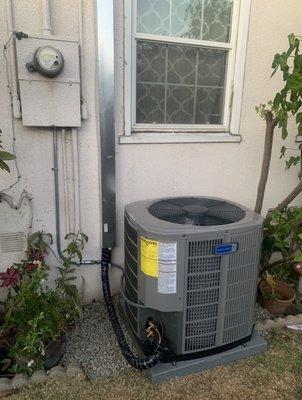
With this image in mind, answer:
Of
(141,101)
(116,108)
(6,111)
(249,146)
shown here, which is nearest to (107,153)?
(116,108)

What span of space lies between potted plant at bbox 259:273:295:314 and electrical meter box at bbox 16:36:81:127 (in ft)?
6.76

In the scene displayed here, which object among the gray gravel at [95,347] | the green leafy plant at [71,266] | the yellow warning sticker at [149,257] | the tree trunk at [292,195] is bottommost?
the gray gravel at [95,347]

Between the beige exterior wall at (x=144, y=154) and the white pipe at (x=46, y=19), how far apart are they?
5 cm

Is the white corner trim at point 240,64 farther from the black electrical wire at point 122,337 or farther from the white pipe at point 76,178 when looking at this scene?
the black electrical wire at point 122,337

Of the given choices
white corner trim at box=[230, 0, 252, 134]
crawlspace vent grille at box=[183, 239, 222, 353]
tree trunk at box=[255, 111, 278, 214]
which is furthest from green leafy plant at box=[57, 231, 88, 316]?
white corner trim at box=[230, 0, 252, 134]

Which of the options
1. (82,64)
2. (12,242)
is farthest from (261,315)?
(82,64)

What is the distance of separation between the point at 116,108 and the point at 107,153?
14.3 inches

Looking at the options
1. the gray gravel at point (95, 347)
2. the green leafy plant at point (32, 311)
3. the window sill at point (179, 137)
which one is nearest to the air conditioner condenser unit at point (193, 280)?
the gray gravel at point (95, 347)

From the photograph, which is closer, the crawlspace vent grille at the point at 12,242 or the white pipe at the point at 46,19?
the white pipe at the point at 46,19

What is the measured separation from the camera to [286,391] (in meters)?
1.83

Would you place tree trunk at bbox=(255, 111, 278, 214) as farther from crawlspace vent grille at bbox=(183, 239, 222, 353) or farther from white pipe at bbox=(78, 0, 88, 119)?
white pipe at bbox=(78, 0, 88, 119)

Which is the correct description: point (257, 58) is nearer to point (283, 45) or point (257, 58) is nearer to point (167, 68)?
point (283, 45)

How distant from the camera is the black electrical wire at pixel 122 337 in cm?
179

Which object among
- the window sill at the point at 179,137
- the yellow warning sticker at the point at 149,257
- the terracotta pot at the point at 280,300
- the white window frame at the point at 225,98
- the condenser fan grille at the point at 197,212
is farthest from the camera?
the terracotta pot at the point at 280,300
